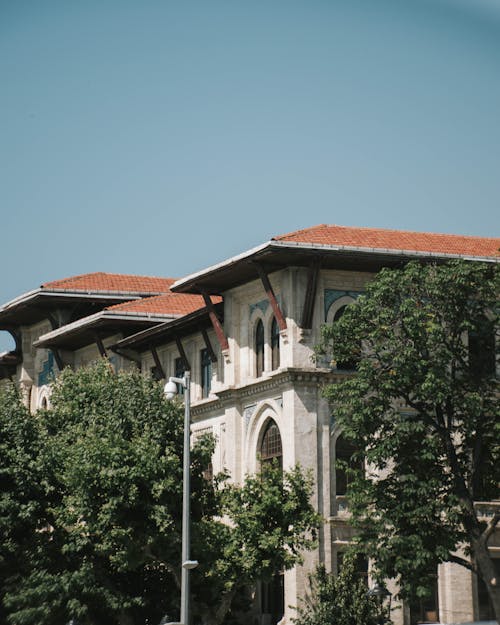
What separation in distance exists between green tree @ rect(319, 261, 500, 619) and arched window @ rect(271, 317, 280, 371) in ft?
29.4

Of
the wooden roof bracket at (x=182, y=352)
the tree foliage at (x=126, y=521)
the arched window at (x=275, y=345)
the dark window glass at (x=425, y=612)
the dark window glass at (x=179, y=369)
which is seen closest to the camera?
the tree foliage at (x=126, y=521)

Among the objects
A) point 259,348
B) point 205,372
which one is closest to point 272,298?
point 259,348

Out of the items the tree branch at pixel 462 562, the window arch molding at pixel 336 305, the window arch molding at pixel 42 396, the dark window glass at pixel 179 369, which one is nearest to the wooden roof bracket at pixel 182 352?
the dark window glass at pixel 179 369

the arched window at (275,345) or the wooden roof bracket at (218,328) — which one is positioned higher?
the wooden roof bracket at (218,328)

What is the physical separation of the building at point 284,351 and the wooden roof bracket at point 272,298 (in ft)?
0.15

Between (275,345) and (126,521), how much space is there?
38.9ft

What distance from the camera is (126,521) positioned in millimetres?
43812

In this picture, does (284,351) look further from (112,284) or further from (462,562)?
(112,284)

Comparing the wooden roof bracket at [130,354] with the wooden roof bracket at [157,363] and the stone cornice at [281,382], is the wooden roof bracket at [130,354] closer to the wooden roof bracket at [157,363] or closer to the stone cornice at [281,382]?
the wooden roof bracket at [157,363]

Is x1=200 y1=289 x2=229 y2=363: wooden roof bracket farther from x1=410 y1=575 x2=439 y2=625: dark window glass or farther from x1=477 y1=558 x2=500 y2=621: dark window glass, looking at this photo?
x1=477 y1=558 x2=500 y2=621: dark window glass

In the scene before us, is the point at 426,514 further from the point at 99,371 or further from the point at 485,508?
the point at 99,371

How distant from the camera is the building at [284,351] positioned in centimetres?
5094

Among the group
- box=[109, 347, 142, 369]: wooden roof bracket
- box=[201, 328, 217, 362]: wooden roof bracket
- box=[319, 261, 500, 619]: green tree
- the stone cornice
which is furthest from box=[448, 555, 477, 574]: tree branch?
A: box=[109, 347, 142, 369]: wooden roof bracket

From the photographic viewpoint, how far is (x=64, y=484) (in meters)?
47.5
